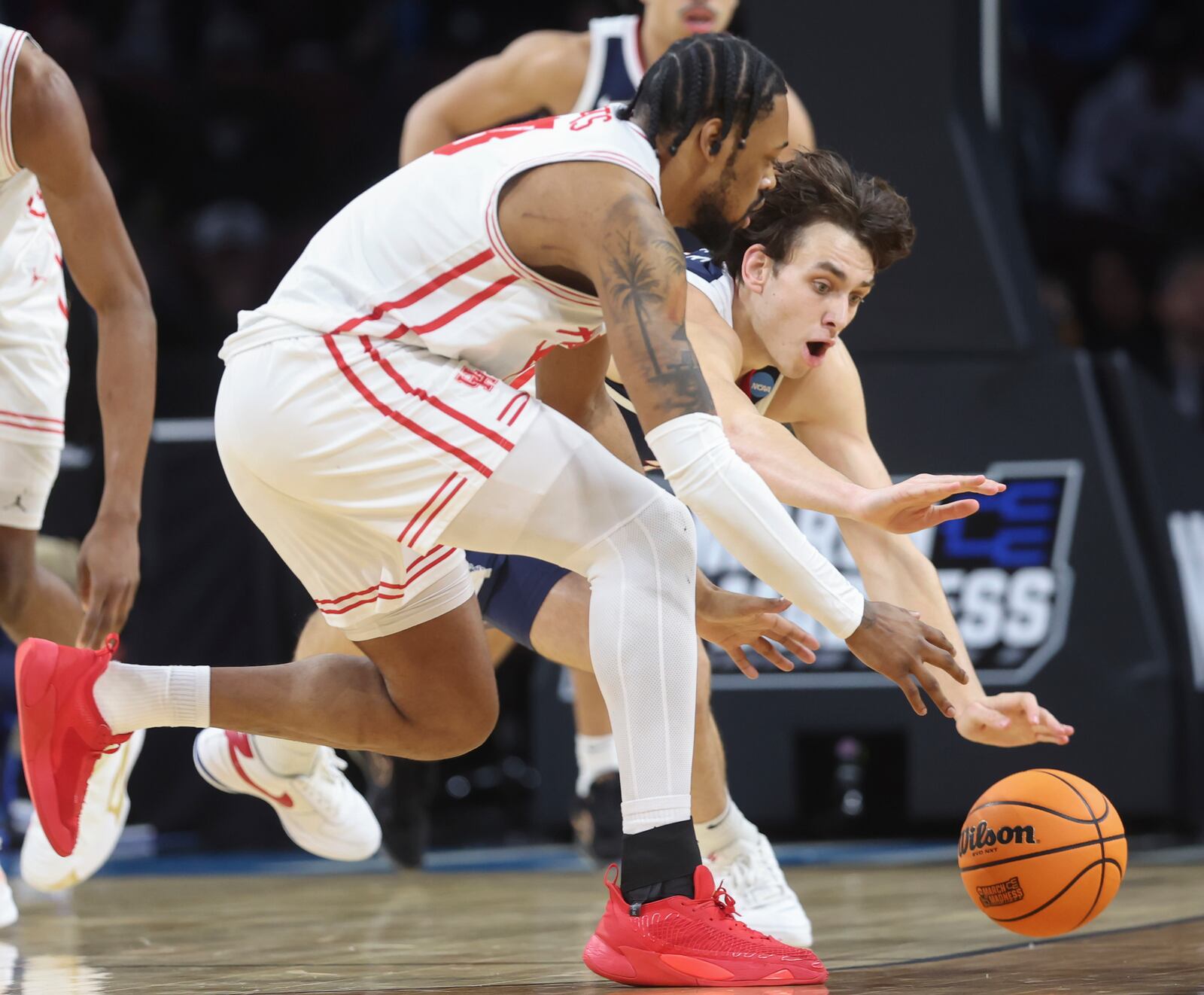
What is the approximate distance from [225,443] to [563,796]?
10.3 ft

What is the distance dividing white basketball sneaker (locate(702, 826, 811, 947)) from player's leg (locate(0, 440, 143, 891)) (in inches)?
55.5

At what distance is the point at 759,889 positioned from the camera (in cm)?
379

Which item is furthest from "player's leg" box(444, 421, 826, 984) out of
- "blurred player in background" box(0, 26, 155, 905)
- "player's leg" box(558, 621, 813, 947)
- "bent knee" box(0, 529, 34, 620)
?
"bent knee" box(0, 529, 34, 620)

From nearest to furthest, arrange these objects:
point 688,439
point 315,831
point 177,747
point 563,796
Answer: point 688,439
point 315,831
point 563,796
point 177,747

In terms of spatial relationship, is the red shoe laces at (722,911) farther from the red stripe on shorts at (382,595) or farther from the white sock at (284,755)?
the white sock at (284,755)

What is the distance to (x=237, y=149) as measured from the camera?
33.4ft

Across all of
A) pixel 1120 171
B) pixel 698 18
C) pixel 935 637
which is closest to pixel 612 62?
pixel 698 18

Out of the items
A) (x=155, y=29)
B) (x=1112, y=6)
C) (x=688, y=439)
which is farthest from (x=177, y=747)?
(x=1112, y=6)

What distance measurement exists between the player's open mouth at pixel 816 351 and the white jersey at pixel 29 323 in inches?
66.0

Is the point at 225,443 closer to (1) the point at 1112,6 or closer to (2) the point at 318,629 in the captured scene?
(2) the point at 318,629

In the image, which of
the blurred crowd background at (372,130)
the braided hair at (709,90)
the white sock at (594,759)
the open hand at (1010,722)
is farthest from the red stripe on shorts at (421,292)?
the blurred crowd background at (372,130)

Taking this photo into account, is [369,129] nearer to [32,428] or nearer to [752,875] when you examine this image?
[32,428]

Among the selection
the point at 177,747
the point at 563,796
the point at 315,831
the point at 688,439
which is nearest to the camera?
the point at 688,439

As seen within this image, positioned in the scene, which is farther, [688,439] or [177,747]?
[177,747]
